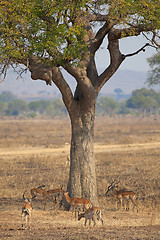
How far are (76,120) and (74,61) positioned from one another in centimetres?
191

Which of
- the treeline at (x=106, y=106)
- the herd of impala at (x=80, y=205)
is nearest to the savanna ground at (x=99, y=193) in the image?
the herd of impala at (x=80, y=205)

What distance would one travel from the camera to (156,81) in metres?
32.8

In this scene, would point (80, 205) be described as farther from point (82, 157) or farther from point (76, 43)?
point (76, 43)

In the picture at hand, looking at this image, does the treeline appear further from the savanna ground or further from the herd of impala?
the herd of impala

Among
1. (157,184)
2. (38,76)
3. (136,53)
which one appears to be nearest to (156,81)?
(157,184)

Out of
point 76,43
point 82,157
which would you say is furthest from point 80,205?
point 76,43

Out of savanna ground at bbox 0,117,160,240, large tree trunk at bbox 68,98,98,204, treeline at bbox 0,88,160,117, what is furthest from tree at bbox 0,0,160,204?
treeline at bbox 0,88,160,117

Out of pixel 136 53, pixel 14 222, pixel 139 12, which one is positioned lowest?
pixel 14 222

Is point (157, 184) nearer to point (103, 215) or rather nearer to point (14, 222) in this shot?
point (103, 215)

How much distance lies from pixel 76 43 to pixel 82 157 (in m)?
3.44

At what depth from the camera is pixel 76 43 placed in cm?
1159

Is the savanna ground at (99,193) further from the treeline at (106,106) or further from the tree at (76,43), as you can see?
the treeline at (106,106)

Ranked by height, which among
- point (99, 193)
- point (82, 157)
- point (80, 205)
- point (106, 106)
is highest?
point (106, 106)

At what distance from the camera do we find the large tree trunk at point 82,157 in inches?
506
